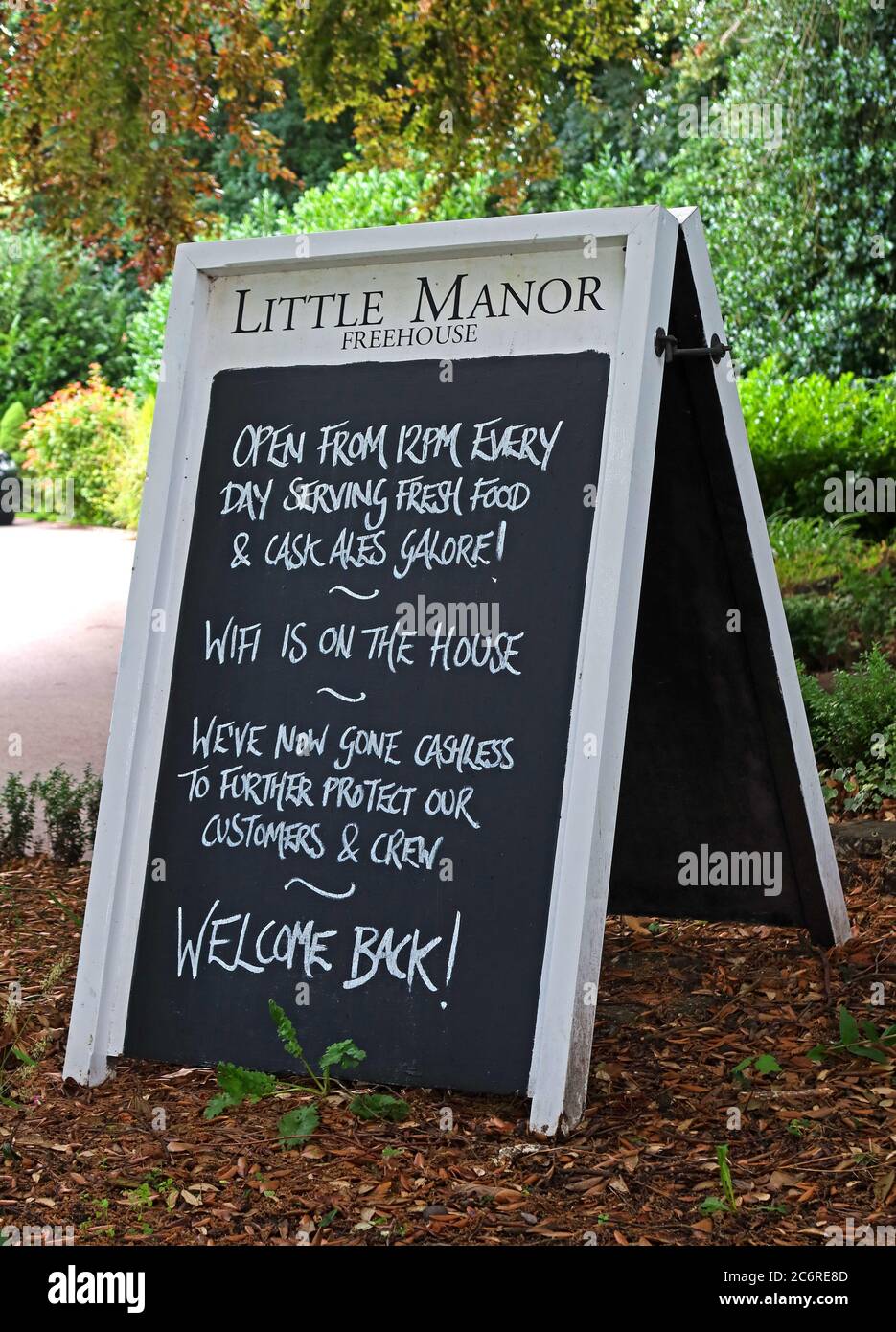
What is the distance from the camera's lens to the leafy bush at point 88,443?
58.1 feet

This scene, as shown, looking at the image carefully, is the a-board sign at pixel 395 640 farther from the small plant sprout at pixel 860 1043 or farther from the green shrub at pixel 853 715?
the green shrub at pixel 853 715

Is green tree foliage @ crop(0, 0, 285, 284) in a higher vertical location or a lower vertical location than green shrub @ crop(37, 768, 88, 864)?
higher

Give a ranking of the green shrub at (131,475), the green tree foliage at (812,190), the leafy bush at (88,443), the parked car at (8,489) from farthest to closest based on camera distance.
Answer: the leafy bush at (88,443)
the parked car at (8,489)
the green shrub at (131,475)
the green tree foliage at (812,190)

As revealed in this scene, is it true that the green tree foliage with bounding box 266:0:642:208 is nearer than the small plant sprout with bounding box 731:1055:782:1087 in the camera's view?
No

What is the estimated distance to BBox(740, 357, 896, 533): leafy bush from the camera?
9.27 meters

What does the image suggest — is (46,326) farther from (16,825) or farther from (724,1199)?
(724,1199)

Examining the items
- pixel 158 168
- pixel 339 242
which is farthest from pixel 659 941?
pixel 158 168

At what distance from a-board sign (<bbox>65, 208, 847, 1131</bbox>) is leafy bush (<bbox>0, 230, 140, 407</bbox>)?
19.5 m

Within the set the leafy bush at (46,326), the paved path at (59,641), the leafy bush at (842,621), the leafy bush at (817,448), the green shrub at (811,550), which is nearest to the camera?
the leafy bush at (842,621)

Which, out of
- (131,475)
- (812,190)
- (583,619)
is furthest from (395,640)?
(131,475)

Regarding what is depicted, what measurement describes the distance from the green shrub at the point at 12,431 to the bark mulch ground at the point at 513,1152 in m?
17.8

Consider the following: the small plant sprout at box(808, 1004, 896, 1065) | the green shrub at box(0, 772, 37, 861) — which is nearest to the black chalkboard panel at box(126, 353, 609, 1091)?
the small plant sprout at box(808, 1004, 896, 1065)

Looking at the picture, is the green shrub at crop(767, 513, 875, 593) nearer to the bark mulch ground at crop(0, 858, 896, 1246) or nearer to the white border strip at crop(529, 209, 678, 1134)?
the bark mulch ground at crop(0, 858, 896, 1246)

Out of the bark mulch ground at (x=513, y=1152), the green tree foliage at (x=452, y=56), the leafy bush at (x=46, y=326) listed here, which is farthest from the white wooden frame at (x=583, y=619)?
the leafy bush at (x=46, y=326)
